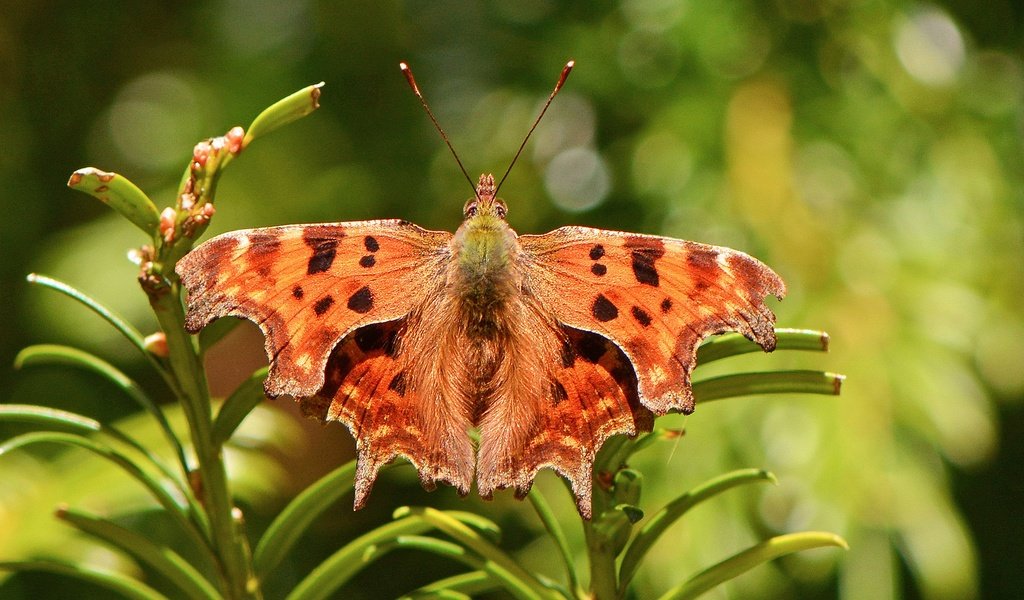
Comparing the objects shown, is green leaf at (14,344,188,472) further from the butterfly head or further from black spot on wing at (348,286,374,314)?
the butterfly head

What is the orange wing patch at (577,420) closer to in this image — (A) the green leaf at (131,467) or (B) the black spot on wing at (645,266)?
(B) the black spot on wing at (645,266)

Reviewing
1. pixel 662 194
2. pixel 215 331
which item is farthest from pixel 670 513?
pixel 662 194

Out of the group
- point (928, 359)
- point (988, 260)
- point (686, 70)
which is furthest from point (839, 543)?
point (686, 70)

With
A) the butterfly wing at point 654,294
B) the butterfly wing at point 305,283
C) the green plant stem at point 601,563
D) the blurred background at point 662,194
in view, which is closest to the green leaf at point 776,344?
the butterfly wing at point 654,294

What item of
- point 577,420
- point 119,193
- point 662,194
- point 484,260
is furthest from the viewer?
point 662,194

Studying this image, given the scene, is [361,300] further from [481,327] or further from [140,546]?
[140,546]
